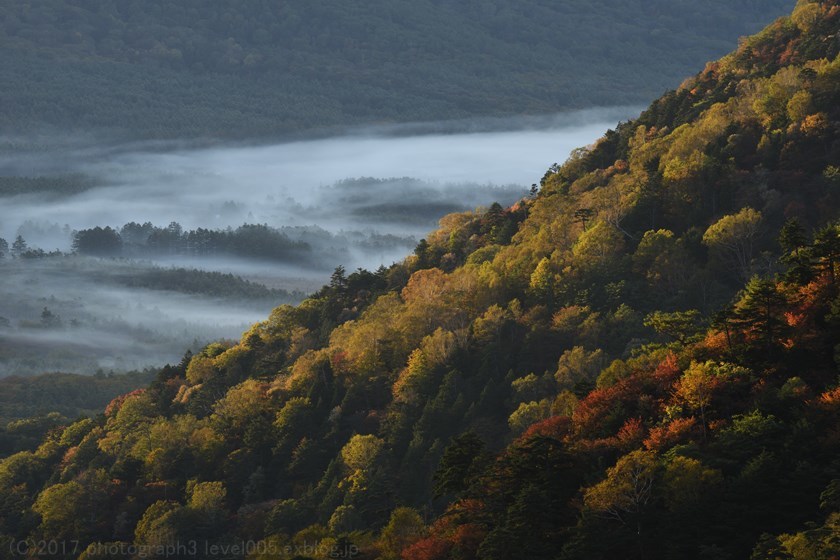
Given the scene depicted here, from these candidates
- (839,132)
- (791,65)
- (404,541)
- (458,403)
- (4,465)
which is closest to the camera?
(404,541)

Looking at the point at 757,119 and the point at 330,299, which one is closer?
the point at 757,119

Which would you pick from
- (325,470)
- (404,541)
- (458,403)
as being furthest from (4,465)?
(404,541)

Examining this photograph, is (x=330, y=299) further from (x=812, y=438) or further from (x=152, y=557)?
(x=812, y=438)

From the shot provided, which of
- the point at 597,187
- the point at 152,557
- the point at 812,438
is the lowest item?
the point at 152,557

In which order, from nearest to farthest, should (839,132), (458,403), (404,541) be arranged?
(404,541), (458,403), (839,132)

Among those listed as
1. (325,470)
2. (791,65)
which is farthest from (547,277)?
(791,65)

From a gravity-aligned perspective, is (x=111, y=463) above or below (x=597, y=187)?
below
